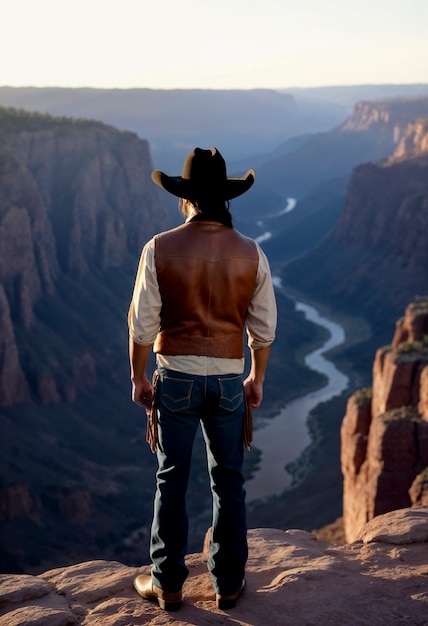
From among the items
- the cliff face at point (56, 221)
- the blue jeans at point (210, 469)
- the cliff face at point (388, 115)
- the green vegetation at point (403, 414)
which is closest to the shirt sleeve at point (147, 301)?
the blue jeans at point (210, 469)

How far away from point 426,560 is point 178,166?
507ft

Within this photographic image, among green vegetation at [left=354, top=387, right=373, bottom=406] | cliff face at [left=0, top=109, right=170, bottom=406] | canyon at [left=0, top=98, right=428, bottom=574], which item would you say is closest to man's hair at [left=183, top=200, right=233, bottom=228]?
canyon at [left=0, top=98, right=428, bottom=574]

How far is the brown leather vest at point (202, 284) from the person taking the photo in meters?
5.32

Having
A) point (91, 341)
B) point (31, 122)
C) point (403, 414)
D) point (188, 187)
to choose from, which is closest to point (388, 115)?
point (31, 122)

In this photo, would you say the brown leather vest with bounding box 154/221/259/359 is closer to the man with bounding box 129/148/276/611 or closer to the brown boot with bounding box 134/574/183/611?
the man with bounding box 129/148/276/611

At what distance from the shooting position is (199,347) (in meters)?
5.36

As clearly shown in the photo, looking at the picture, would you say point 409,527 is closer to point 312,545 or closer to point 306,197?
point 312,545

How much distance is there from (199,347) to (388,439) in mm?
14470

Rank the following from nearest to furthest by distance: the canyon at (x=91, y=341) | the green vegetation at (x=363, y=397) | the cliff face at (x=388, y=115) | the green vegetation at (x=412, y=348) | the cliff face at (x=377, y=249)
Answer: the green vegetation at (x=412, y=348), the green vegetation at (x=363, y=397), the canyon at (x=91, y=341), the cliff face at (x=377, y=249), the cliff face at (x=388, y=115)

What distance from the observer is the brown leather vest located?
532 centimetres

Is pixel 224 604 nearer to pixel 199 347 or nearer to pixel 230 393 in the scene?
pixel 230 393

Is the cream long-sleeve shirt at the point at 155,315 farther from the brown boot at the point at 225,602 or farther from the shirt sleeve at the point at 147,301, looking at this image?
the brown boot at the point at 225,602

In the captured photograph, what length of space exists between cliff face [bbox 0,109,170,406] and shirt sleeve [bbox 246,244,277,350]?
32.6m

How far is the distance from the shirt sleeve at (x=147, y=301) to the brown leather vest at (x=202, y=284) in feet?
0.12
